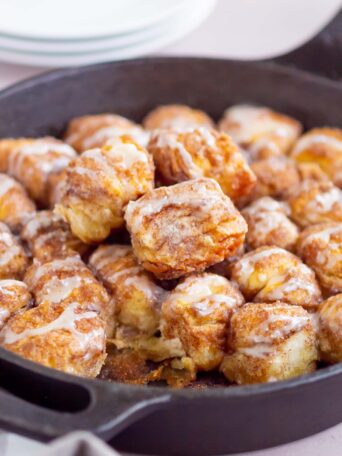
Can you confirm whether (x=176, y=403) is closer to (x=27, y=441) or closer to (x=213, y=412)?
(x=213, y=412)

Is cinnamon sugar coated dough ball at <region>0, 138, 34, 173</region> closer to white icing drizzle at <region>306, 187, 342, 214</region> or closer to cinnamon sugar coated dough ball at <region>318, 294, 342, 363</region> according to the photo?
white icing drizzle at <region>306, 187, 342, 214</region>

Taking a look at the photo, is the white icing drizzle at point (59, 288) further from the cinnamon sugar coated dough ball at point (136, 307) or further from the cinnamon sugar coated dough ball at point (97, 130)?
the cinnamon sugar coated dough ball at point (97, 130)

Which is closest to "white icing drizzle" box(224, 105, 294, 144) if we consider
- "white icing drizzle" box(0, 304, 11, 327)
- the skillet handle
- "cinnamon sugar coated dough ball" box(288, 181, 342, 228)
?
"cinnamon sugar coated dough ball" box(288, 181, 342, 228)

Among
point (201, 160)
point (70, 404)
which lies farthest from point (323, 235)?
point (70, 404)

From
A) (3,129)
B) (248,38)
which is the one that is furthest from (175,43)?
(3,129)

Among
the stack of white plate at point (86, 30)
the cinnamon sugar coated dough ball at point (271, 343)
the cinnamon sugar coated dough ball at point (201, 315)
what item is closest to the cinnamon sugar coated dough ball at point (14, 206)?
the cinnamon sugar coated dough ball at point (201, 315)

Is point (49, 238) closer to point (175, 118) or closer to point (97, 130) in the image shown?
point (97, 130)
